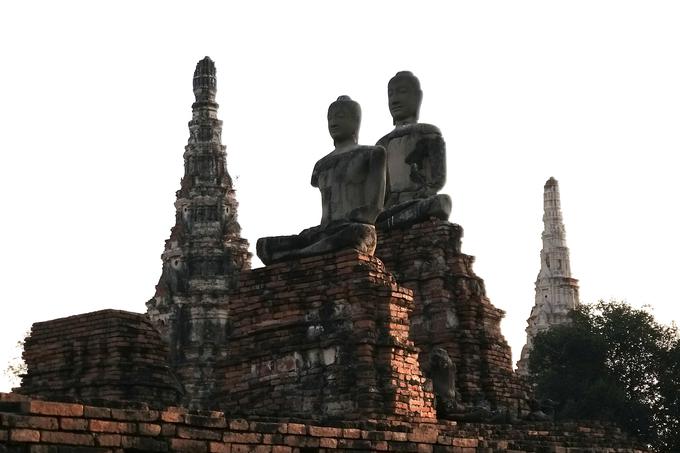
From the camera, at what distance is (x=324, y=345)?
13547mm

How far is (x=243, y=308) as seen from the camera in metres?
14.5

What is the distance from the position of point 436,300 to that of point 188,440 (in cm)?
891

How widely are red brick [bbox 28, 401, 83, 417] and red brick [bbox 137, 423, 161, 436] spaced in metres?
0.50

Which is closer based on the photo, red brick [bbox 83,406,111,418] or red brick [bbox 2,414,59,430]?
red brick [bbox 2,414,59,430]

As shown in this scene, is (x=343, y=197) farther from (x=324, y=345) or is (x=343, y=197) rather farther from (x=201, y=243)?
(x=201, y=243)

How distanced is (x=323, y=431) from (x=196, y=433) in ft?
4.24

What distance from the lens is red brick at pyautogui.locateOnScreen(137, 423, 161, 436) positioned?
8.42 metres

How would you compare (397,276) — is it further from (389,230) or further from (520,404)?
(520,404)

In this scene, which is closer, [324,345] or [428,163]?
[324,345]

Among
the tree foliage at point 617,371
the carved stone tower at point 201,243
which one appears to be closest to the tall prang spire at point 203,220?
the carved stone tower at point 201,243

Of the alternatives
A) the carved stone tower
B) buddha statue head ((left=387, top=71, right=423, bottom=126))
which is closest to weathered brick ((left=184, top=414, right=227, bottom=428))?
buddha statue head ((left=387, top=71, right=423, bottom=126))

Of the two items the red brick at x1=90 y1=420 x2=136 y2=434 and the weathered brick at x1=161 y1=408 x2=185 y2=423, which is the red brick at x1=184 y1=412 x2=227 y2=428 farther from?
the red brick at x1=90 y1=420 x2=136 y2=434

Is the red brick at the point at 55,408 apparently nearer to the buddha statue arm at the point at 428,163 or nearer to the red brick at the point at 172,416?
the red brick at the point at 172,416

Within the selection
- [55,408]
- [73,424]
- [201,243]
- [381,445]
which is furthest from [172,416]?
[201,243]
